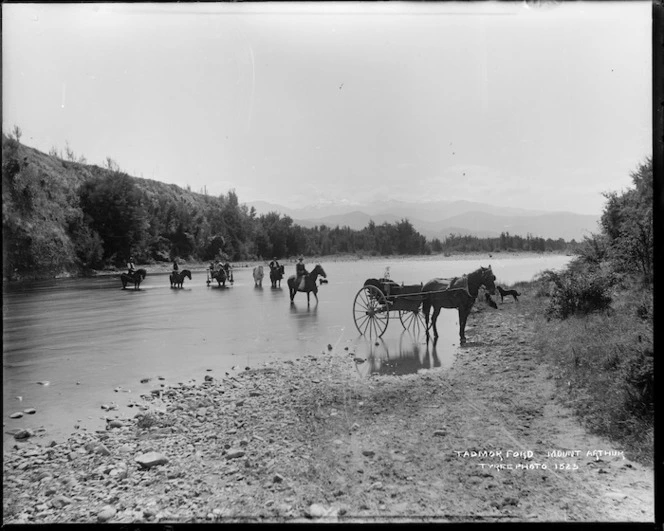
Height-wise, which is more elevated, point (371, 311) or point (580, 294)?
point (580, 294)

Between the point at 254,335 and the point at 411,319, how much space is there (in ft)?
6.71

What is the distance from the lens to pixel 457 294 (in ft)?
16.5

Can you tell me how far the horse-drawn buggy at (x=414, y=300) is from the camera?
458 centimetres

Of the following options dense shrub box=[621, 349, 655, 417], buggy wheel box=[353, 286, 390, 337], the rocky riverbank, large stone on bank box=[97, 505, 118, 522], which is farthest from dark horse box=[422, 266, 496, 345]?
large stone on bank box=[97, 505, 118, 522]

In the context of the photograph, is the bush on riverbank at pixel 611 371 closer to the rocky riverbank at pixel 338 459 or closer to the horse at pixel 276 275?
the rocky riverbank at pixel 338 459

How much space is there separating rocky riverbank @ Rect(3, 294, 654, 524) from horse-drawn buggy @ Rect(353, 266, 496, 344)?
73 cm

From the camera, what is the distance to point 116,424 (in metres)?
3.82

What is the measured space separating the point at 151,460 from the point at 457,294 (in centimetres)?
388

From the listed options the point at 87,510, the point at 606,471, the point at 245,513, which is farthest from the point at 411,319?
the point at 87,510

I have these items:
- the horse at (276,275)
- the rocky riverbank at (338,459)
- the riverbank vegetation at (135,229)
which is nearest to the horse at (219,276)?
the riverbank vegetation at (135,229)

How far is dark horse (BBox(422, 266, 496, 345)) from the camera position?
4902 millimetres

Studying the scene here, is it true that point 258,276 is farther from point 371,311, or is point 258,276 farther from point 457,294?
point 457,294

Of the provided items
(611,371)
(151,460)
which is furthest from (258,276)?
(611,371)

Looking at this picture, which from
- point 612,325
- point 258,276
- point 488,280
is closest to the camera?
point 612,325
